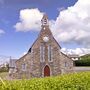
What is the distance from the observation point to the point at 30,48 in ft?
164

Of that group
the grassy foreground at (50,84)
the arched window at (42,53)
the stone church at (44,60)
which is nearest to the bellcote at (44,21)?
the stone church at (44,60)

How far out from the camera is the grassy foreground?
11706 mm

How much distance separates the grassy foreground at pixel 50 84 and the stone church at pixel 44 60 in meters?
30.4

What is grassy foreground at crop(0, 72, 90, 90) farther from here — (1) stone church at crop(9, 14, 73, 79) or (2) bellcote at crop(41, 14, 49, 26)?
(2) bellcote at crop(41, 14, 49, 26)

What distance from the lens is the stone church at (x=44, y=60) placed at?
49.2 m

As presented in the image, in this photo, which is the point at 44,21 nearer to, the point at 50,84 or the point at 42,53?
the point at 42,53

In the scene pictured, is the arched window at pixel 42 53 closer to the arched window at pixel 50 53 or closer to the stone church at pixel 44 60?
the stone church at pixel 44 60

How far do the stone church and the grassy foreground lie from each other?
30.4 m

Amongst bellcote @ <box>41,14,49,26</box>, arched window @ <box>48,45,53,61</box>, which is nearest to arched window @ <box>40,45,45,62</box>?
arched window @ <box>48,45,53,61</box>

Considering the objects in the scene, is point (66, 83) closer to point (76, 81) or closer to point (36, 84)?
point (76, 81)

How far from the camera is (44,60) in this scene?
50031 millimetres

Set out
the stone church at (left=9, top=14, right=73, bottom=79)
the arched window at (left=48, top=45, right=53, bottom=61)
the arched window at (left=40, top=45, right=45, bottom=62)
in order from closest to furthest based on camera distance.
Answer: the stone church at (left=9, top=14, right=73, bottom=79), the arched window at (left=40, top=45, right=45, bottom=62), the arched window at (left=48, top=45, right=53, bottom=61)

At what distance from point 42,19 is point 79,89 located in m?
34.1

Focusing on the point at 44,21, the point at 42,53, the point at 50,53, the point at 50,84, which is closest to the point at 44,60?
the point at 42,53
